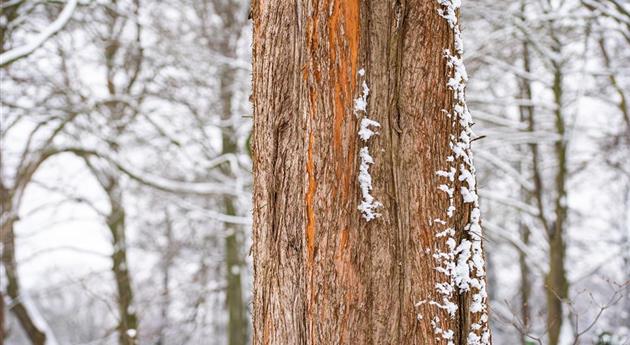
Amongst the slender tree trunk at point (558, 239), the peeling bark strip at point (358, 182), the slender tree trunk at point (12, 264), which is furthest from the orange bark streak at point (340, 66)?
the slender tree trunk at point (12, 264)

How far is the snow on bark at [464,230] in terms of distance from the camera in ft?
6.99

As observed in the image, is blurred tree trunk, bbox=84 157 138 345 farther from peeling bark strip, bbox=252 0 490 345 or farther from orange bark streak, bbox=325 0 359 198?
orange bark streak, bbox=325 0 359 198

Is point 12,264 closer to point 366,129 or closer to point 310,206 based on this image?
point 310,206

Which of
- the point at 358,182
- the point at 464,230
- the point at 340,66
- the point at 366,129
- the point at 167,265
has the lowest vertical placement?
the point at 167,265

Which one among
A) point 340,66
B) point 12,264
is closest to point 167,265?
point 12,264

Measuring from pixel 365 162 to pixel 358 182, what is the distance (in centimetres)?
7

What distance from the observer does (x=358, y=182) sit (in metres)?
2.04

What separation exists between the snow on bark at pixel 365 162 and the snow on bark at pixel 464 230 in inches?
10.4

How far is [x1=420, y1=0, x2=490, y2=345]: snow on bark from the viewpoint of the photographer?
2.13 meters

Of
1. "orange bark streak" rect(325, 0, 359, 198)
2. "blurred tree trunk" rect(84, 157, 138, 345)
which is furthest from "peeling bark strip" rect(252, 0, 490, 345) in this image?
"blurred tree trunk" rect(84, 157, 138, 345)

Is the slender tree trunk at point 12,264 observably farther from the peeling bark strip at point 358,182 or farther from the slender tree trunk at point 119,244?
the peeling bark strip at point 358,182

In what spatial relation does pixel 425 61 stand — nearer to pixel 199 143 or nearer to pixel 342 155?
pixel 342 155

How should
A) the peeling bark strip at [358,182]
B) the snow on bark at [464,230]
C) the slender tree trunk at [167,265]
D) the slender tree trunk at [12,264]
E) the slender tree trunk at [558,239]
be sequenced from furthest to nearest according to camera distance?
the slender tree trunk at [167,265], the slender tree trunk at [12,264], the slender tree trunk at [558,239], the snow on bark at [464,230], the peeling bark strip at [358,182]

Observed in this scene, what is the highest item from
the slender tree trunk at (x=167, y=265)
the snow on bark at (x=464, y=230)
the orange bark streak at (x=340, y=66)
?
the orange bark streak at (x=340, y=66)
